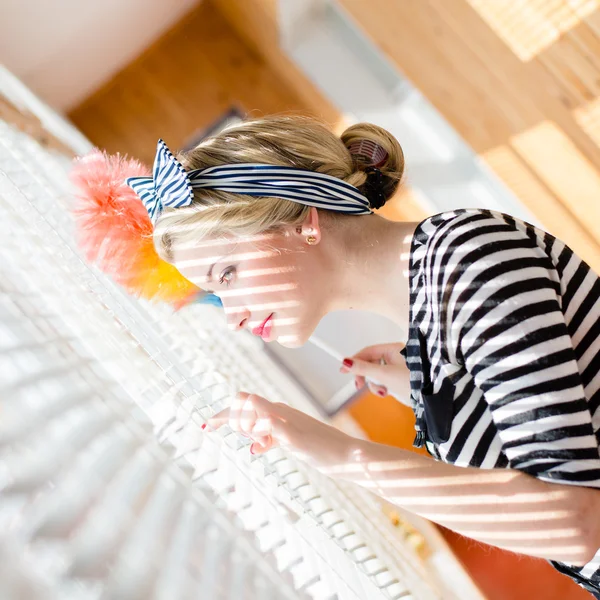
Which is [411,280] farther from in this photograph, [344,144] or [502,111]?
[502,111]

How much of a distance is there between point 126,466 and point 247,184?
0.48 meters

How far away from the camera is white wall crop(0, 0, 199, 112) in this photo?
58.6 inches

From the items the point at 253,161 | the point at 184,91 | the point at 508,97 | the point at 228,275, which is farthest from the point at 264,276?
the point at 184,91

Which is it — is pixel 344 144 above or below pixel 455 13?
below

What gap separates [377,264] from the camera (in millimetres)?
962

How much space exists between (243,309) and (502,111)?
38.5 inches

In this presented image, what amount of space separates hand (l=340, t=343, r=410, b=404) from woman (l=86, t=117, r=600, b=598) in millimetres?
228

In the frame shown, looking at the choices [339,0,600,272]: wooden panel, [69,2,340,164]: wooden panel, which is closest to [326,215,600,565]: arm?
[339,0,600,272]: wooden panel

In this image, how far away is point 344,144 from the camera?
105 centimetres

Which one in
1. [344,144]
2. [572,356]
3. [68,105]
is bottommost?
[572,356]

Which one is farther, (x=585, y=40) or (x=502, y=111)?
(x=502, y=111)

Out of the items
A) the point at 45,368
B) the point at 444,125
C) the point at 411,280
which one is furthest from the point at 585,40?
the point at 45,368

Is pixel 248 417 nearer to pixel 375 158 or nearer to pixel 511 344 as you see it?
pixel 511 344

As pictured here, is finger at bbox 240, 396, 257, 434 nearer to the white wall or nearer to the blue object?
the blue object
